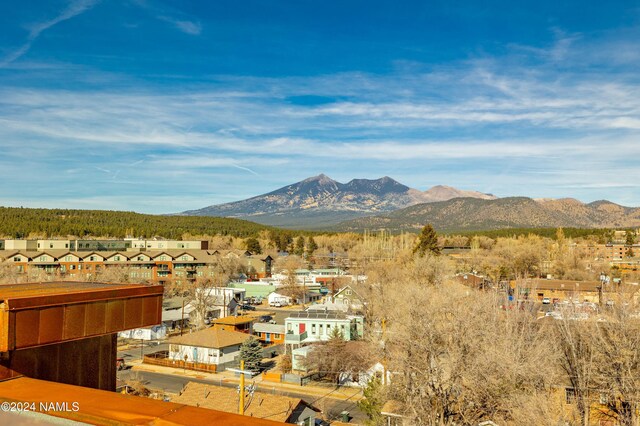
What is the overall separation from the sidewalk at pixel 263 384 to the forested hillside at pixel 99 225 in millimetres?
83336

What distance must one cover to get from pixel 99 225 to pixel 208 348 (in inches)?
4294

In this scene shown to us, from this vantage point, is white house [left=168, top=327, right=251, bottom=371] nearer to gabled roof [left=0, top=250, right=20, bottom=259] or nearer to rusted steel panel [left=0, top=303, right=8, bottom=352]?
rusted steel panel [left=0, top=303, right=8, bottom=352]

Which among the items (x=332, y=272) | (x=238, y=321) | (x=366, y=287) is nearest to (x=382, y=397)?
(x=238, y=321)

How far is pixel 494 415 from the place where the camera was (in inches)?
709

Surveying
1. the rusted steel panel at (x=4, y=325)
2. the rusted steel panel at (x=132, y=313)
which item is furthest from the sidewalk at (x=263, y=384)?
the rusted steel panel at (x=4, y=325)

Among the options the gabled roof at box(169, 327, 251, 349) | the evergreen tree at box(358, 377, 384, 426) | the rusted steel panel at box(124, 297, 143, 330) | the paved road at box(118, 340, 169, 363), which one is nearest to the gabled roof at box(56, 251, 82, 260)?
the paved road at box(118, 340, 169, 363)

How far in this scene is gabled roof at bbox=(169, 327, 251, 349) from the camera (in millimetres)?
34031

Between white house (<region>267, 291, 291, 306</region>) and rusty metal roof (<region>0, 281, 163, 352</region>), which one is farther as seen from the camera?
white house (<region>267, 291, 291, 306</region>)

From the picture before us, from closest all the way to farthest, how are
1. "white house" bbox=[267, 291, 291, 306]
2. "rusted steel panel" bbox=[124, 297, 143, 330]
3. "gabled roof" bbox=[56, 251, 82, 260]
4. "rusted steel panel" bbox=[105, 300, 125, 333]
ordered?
"rusted steel panel" bbox=[105, 300, 125, 333], "rusted steel panel" bbox=[124, 297, 143, 330], "white house" bbox=[267, 291, 291, 306], "gabled roof" bbox=[56, 251, 82, 260]

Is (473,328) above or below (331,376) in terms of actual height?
above

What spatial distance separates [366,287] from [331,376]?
81.5 feet

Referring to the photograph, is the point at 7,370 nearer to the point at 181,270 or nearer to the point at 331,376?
the point at 331,376

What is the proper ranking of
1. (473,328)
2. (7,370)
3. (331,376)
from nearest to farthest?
1. (7,370)
2. (473,328)
3. (331,376)

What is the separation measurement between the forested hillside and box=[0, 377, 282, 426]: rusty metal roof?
115 meters
